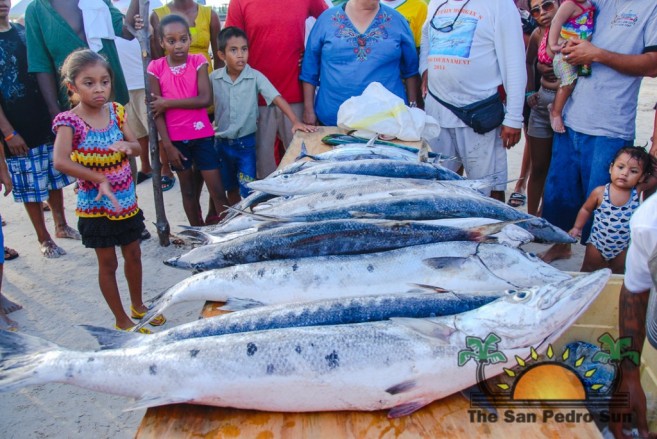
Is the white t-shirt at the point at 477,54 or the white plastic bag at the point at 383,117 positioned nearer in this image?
the white t-shirt at the point at 477,54

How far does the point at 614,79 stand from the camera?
3998 mm

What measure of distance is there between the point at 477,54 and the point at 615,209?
1741 mm

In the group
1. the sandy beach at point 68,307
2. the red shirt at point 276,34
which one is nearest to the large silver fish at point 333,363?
the sandy beach at point 68,307

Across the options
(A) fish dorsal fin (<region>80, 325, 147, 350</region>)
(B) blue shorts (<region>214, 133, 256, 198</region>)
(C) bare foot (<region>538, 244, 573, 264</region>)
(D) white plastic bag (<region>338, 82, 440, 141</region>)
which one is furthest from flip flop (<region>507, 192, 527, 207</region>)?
(A) fish dorsal fin (<region>80, 325, 147, 350</region>)

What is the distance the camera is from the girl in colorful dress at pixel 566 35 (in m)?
4.06

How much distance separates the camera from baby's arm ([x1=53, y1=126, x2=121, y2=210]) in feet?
10.4

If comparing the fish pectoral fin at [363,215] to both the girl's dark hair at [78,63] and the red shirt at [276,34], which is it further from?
the red shirt at [276,34]

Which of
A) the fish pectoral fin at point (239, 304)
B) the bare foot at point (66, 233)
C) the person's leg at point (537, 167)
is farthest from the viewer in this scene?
the bare foot at point (66, 233)

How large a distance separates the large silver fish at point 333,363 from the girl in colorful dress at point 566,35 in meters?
3.09

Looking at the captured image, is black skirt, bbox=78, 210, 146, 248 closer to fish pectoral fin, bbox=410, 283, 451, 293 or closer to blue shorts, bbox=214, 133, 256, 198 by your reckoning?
blue shorts, bbox=214, 133, 256, 198

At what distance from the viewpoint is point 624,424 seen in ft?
7.73

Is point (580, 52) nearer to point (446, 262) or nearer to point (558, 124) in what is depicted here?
point (558, 124)

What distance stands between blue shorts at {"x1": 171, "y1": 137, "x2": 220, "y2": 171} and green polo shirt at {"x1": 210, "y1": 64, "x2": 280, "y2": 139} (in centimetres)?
20

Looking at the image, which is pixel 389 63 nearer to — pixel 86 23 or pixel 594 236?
pixel 594 236
